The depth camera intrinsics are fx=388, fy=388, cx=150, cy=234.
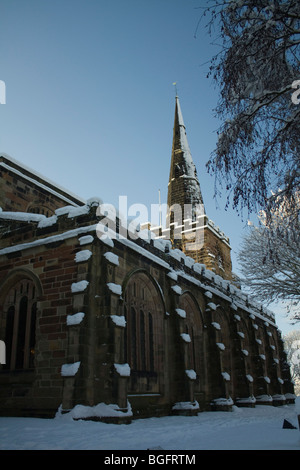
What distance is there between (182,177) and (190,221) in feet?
14.0

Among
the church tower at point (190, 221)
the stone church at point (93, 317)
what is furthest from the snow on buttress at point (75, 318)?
the church tower at point (190, 221)

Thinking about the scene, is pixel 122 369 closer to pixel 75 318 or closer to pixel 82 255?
pixel 75 318

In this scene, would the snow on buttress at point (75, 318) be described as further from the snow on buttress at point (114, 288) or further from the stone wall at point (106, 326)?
the snow on buttress at point (114, 288)

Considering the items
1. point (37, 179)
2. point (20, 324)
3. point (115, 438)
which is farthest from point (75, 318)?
point (37, 179)

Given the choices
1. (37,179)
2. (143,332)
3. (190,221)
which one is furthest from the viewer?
(190,221)

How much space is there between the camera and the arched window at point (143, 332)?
11.2m

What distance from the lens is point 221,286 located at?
1869cm

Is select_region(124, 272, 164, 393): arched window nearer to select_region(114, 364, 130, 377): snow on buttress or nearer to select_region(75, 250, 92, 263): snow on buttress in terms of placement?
select_region(114, 364, 130, 377): snow on buttress

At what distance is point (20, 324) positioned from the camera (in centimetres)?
1094

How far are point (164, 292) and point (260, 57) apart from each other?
8313 mm

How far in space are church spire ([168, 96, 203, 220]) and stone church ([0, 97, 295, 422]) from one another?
517 inches

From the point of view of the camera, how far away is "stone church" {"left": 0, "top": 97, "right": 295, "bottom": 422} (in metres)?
9.18

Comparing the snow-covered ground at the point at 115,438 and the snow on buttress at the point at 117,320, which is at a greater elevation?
the snow on buttress at the point at 117,320
